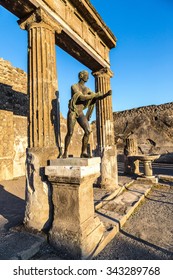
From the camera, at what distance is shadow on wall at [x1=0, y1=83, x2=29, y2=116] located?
1066 cm

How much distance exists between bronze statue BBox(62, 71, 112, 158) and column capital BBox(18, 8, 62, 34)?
124 centimetres

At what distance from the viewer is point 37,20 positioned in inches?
130

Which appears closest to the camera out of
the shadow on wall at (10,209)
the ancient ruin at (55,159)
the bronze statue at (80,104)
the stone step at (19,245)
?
the stone step at (19,245)

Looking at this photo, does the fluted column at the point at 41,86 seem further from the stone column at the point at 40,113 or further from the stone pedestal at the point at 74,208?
the stone pedestal at the point at 74,208

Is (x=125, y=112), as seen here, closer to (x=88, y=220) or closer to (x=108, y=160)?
(x=108, y=160)

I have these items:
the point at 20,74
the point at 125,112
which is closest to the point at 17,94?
the point at 20,74

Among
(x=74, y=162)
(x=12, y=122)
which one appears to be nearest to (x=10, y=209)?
(x=74, y=162)

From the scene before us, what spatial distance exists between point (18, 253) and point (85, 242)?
0.92 m

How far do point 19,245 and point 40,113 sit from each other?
2112mm

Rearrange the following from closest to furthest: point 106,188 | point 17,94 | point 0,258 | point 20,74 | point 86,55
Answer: point 0,258 → point 86,55 → point 106,188 → point 17,94 → point 20,74

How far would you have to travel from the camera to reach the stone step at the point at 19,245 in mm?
2314

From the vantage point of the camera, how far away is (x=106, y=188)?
584 centimetres

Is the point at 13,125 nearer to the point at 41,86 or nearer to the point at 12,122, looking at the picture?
the point at 12,122

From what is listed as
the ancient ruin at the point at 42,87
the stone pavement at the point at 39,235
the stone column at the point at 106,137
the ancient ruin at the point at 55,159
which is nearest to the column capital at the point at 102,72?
the stone column at the point at 106,137
